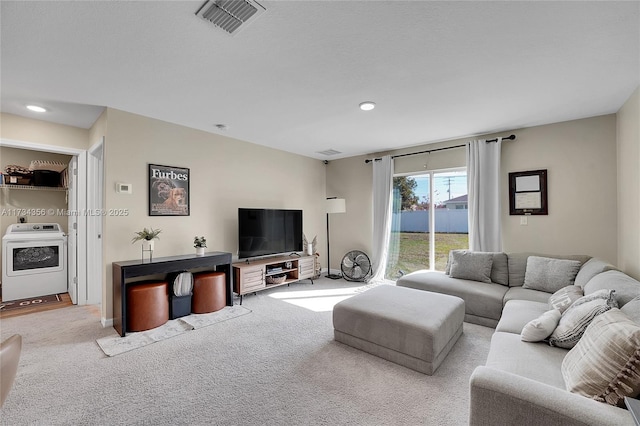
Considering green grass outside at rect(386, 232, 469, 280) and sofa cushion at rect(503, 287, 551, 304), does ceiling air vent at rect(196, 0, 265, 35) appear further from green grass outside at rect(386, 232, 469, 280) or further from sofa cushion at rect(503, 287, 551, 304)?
green grass outside at rect(386, 232, 469, 280)

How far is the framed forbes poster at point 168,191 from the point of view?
3449 millimetres

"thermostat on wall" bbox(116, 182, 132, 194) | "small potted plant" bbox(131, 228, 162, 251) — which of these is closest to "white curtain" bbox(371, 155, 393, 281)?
"small potted plant" bbox(131, 228, 162, 251)

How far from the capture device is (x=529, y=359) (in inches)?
66.1

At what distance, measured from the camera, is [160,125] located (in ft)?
11.6

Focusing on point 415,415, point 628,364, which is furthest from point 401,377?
point 628,364

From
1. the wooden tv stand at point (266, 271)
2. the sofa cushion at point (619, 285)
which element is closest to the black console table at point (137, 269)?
the wooden tv stand at point (266, 271)

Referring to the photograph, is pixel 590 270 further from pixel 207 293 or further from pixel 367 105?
pixel 207 293

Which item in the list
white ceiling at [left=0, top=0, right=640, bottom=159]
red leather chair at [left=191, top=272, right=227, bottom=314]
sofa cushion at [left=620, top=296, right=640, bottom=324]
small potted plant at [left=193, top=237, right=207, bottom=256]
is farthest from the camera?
small potted plant at [left=193, top=237, right=207, bottom=256]

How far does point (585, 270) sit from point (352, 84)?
3031mm

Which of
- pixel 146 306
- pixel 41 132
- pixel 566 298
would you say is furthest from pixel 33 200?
pixel 566 298

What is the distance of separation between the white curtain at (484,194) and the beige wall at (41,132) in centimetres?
566

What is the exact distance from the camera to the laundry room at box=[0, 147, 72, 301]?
410 centimetres

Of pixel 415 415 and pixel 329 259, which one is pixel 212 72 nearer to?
pixel 415 415

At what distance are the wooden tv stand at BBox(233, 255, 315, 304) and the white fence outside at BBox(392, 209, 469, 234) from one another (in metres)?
1.78
